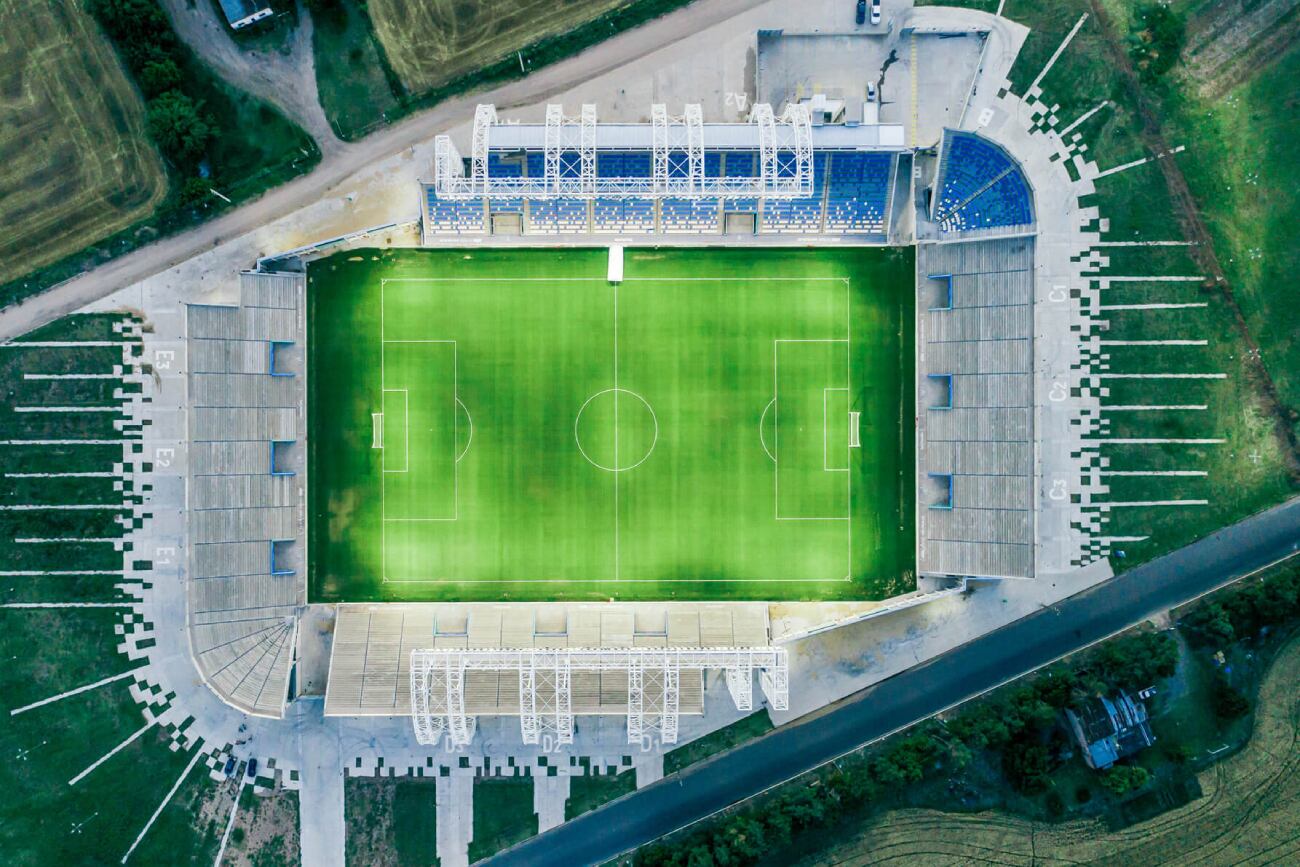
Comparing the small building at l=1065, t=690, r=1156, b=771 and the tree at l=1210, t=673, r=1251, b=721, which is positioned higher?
the tree at l=1210, t=673, r=1251, b=721

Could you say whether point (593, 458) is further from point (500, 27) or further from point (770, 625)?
point (500, 27)

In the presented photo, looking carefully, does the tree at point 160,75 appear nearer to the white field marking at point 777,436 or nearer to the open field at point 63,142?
the open field at point 63,142

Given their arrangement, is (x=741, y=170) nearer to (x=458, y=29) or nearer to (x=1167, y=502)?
(x=458, y=29)

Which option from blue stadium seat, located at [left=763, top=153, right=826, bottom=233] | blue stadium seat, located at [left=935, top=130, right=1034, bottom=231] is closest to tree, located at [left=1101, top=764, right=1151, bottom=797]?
blue stadium seat, located at [left=935, top=130, right=1034, bottom=231]

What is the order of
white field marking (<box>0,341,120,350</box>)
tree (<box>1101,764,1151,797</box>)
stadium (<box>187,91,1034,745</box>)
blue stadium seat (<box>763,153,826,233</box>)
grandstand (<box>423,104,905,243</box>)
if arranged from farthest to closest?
white field marking (<box>0,341,120,350</box>)
blue stadium seat (<box>763,153,826,233</box>)
stadium (<box>187,91,1034,745</box>)
tree (<box>1101,764,1151,797</box>)
grandstand (<box>423,104,905,243</box>)

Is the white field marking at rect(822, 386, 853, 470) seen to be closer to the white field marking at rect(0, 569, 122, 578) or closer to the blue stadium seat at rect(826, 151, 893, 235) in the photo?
the blue stadium seat at rect(826, 151, 893, 235)

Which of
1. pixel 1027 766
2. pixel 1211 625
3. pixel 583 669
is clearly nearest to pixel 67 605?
pixel 583 669
